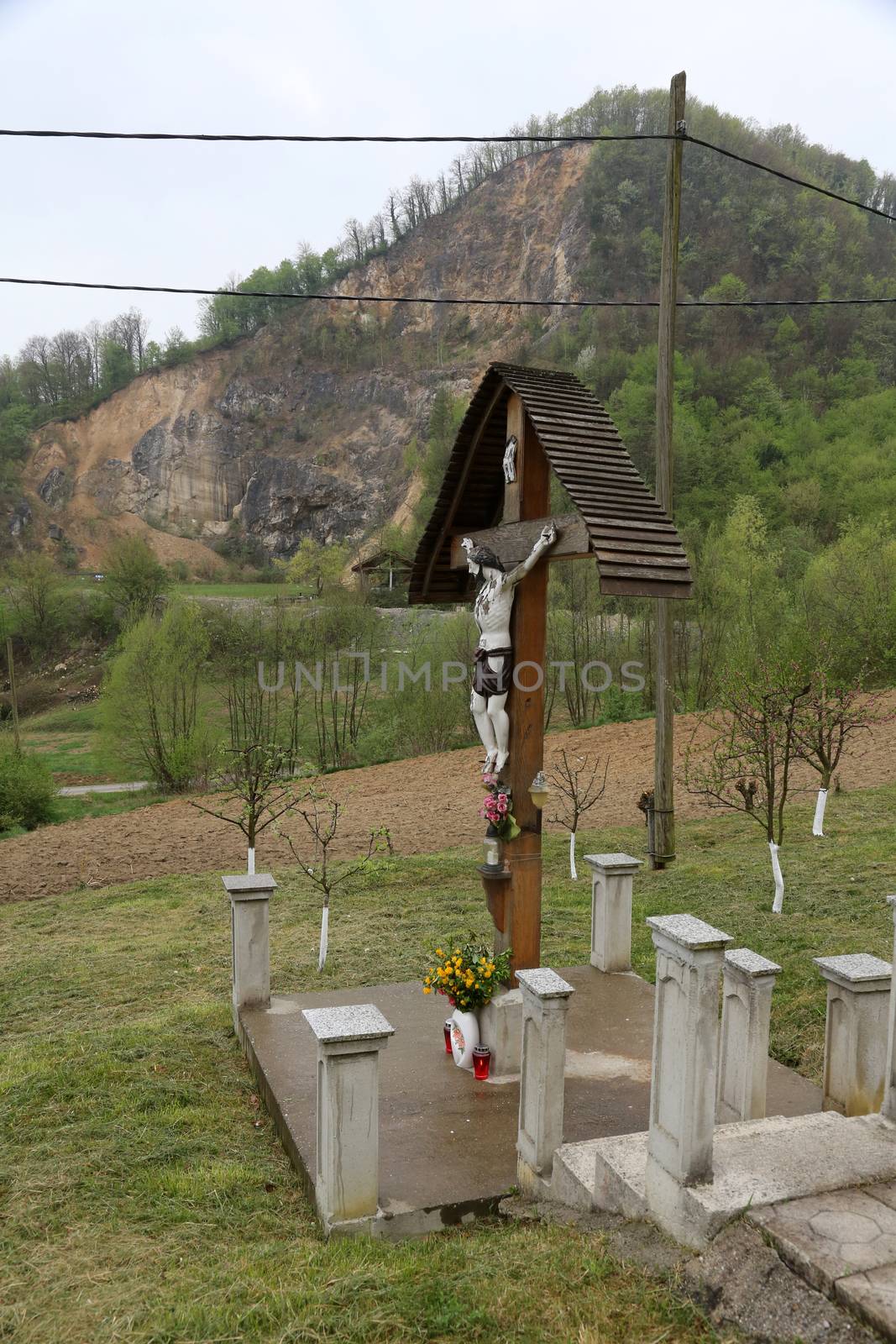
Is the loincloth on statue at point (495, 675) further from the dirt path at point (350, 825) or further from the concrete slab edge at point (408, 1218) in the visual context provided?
the dirt path at point (350, 825)

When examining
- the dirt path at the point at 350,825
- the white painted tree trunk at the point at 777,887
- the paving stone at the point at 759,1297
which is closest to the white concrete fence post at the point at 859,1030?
the paving stone at the point at 759,1297

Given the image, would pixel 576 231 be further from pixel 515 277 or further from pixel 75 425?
pixel 75 425

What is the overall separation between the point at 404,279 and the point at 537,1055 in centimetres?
7120

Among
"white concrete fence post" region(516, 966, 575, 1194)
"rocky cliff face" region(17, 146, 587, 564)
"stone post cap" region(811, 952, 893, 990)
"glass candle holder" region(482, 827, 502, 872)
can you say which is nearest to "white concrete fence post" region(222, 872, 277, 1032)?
"glass candle holder" region(482, 827, 502, 872)

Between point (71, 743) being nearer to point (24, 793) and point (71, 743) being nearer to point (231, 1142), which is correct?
point (24, 793)

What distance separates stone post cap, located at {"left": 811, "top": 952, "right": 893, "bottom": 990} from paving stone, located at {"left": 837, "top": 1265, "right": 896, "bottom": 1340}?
166 cm

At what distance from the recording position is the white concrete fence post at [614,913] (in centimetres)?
647

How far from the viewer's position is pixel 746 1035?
13.6 ft

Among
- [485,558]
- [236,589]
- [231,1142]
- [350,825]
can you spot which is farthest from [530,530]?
[236,589]

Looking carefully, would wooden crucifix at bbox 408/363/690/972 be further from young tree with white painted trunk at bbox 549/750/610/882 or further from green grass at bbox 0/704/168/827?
green grass at bbox 0/704/168/827

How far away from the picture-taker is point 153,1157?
4.08 m

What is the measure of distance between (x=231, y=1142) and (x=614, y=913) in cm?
315

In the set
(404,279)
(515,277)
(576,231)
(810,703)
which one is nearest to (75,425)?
(404,279)

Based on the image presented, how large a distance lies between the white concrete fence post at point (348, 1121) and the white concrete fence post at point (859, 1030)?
6.92ft
